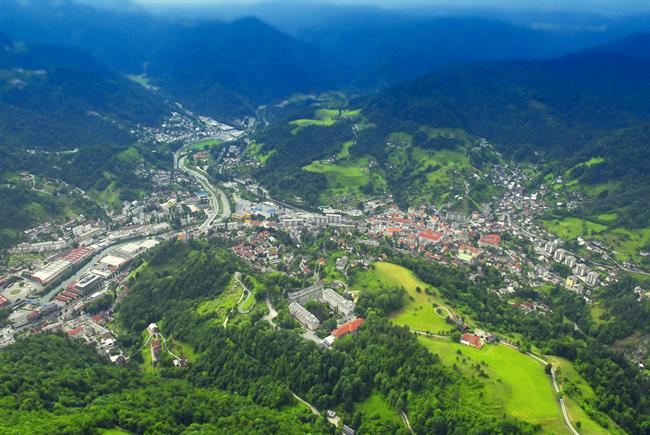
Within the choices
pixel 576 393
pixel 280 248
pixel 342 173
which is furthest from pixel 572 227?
pixel 576 393

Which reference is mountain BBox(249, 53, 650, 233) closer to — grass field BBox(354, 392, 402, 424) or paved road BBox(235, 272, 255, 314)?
paved road BBox(235, 272, 255, 314)

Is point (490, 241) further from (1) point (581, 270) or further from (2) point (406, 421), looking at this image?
(2) point (406, 421)

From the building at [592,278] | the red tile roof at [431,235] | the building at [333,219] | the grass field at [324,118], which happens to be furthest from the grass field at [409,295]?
the grass field at [324,118]

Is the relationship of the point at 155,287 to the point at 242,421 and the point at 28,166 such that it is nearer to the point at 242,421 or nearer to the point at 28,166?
the point at 242,421

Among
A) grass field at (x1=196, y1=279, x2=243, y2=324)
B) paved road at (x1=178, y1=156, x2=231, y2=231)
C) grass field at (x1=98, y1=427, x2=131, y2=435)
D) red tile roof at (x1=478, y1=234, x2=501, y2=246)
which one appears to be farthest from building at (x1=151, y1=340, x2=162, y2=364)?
red tile roof at (x1=478, y1=234, x2=501, y2=246)

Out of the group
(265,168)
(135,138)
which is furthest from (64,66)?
(265,168)
